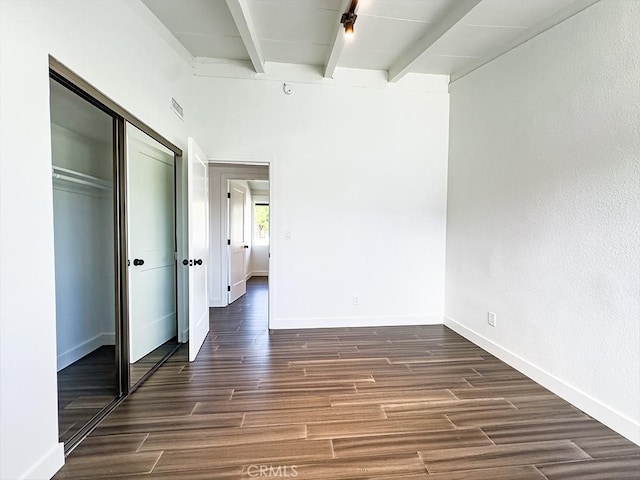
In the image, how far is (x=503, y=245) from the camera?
2912 mm

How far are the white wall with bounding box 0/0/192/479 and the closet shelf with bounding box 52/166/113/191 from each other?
3.97ft

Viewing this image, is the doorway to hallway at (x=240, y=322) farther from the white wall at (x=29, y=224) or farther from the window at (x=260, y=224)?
the window at (x=260, y=224)

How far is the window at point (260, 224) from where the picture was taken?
27.8ft

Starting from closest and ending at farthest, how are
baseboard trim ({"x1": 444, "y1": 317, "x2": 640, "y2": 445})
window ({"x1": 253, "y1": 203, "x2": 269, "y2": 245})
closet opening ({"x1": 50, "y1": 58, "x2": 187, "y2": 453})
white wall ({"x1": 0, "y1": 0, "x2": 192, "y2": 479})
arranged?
white wall ({"x1": 0, "y1": 0, "x2": 192, "y2": 479}) < baseboard trim ({"x1": 444, "y1": 317, "x2": 640, "y2": 445}) < closet opening ({"x1": 50, "y1": 58, "x2": 187, "y2": 453}) < window ({"x1": 253, "y1": 203, "x2": 269, "y2": 245})

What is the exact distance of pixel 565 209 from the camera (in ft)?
7.55

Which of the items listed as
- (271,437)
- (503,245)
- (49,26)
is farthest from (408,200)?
(49,26)

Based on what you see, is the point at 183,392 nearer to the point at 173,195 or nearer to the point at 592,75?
the point at 173,195

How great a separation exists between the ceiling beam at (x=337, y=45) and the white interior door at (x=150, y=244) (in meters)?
1.89

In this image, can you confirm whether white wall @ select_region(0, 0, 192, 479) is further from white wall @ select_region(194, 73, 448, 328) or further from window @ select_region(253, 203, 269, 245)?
window @ select_region(253, 203, 269, 245)

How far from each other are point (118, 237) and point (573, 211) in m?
3.28

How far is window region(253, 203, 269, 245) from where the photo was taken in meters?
8.48

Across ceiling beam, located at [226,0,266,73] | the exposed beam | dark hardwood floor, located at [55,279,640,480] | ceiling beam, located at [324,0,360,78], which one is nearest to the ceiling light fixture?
ceiling beam, located at [324,0,360,78]

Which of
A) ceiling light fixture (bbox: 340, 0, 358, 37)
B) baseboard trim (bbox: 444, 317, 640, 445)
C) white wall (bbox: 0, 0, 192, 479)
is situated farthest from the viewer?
ceiling light fixture (bbox: 340, 0, 358, 37)

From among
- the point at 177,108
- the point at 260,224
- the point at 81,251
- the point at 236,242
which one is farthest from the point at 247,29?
the point at 260,224
